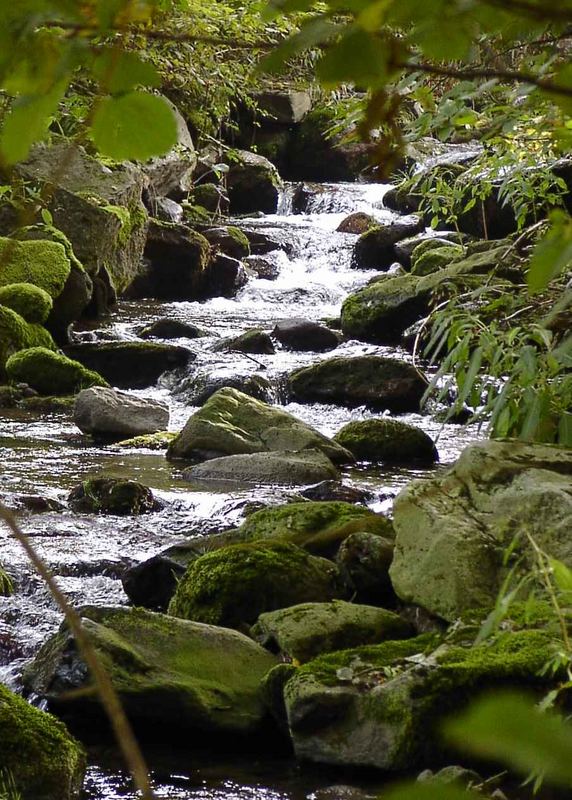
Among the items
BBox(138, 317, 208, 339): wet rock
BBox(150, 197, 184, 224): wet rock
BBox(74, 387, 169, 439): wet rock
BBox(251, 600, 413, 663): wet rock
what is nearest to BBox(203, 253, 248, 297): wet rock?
BBox(150, 197, 184, 224): wet rock

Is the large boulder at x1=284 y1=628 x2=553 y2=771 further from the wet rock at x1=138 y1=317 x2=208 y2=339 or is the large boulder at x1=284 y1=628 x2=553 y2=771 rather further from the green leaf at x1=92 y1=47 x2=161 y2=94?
the wet rock at x1=138 y1=317 x2=208 y2=339

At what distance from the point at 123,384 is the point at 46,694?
7.91 m

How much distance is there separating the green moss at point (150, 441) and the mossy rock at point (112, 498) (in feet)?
7.08

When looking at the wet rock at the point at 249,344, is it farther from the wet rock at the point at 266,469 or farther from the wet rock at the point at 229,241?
the wet rock at the point at 229,241

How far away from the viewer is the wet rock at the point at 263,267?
17516mm

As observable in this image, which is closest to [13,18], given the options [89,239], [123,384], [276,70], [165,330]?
[276,70]

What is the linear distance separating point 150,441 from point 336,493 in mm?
2603

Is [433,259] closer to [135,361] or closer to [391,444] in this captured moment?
[135,361]

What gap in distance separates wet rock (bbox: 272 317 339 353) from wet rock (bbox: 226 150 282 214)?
887 centimetres

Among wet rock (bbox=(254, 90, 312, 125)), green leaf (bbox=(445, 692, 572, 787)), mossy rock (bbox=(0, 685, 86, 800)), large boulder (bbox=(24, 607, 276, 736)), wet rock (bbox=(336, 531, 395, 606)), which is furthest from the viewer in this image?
wet rock (bbox=(254, 90, 312, 125))

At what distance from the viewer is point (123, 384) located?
12.0m

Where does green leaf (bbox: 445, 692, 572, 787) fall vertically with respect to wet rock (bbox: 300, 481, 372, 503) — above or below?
above

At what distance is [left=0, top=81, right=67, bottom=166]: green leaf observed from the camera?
75 cm

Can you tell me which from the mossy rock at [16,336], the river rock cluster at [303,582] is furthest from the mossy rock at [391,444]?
the mossy rock at [16,336]
